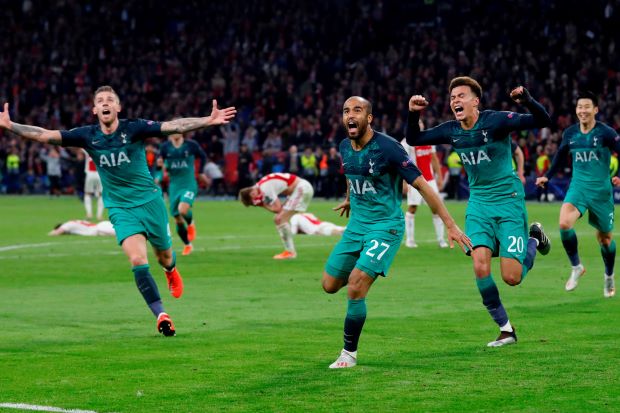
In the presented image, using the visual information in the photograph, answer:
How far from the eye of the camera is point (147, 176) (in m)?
13.5

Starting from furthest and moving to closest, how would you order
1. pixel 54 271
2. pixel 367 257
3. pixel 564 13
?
1. pixel 564 13
2. pixel 54 271
3. pixel 367 257

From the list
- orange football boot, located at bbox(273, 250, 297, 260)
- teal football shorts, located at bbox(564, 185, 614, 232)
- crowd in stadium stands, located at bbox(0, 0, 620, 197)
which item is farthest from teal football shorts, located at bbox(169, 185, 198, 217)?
crowd in stadium stands, located at bbox(0, 0, 620, 197)

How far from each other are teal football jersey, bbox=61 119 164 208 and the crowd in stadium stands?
1223 inches

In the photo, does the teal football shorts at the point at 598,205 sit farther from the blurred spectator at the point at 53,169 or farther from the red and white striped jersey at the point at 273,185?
the blurred spectator at the point at 53,169

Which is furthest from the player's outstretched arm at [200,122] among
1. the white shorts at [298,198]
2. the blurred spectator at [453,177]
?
the blurred spectator at [453,177]

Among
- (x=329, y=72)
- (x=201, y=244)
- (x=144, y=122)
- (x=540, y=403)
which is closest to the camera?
(x=540, y=403)

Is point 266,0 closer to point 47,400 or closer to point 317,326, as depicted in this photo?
point 317,326

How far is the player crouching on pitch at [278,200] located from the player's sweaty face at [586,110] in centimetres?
747

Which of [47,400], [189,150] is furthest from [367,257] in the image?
[189,150]

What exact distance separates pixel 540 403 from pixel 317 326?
4.82m

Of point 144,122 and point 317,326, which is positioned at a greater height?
point 144,122

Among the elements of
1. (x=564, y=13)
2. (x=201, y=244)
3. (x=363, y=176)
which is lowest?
(x=201, y=244)

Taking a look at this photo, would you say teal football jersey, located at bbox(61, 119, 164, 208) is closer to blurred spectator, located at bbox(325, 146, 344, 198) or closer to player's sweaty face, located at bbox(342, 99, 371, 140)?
player's sweaty face, located at bbox(342, 99, 371, 140)

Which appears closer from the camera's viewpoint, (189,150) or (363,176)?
(363,176)
